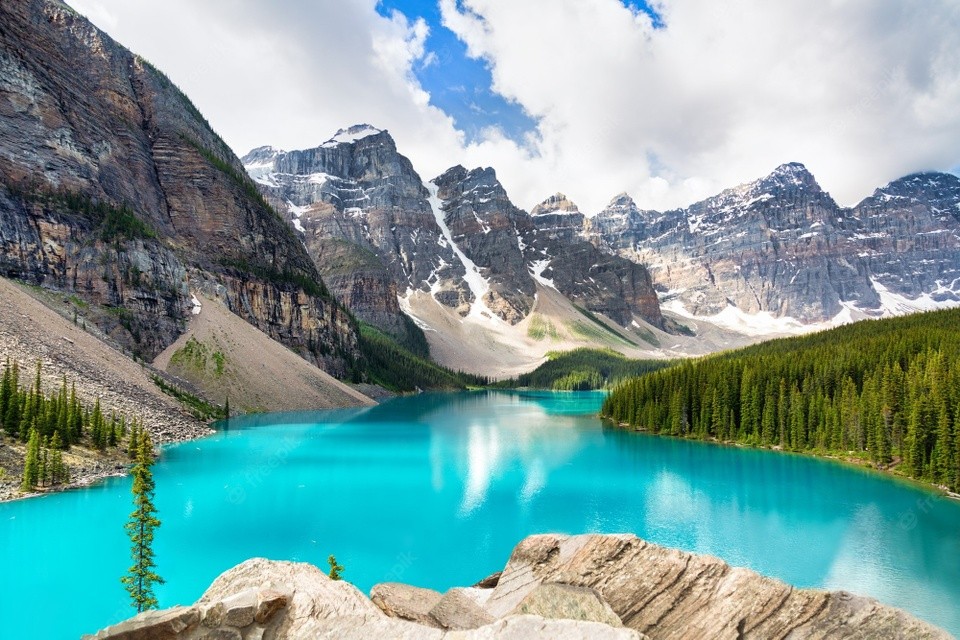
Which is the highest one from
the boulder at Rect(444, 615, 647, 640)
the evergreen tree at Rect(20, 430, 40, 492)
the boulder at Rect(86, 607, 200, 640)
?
the boulder at Rect(444, 615, 647, 640)

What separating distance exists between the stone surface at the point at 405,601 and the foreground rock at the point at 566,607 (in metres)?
0.02

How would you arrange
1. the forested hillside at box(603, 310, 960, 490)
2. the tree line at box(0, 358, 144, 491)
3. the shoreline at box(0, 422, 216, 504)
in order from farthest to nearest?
1. the forested hillside at box(603, 310, 960, 490)
2. the tree line at box(0, 358, 144, 491)
3. the shoreline at box(0, 422, 216, 504)

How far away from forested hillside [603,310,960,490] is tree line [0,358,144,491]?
51.6 metres

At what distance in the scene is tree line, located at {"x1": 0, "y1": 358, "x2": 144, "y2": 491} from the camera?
91.9 feet

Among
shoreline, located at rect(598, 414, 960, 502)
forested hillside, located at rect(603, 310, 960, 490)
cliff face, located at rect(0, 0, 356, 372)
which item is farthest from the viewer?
cliff face, located at rect(0, 0, 356, 372)

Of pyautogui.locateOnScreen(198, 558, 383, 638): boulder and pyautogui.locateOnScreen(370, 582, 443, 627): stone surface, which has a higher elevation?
pyautogui.locateOnScreen(198, 558, 383, 638): boulder

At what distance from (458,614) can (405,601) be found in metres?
1.09

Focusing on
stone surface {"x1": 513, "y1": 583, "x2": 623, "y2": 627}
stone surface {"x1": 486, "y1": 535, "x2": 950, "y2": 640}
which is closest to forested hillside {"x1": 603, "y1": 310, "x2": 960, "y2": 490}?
stone surface {"x1": 486, "y1": 535, "x2": 950, "y2": 640}

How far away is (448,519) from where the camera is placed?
27.5 meters

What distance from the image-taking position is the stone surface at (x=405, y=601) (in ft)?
26.1

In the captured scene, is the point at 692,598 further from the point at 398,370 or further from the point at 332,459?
the point at 398,370

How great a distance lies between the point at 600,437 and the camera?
206 ft

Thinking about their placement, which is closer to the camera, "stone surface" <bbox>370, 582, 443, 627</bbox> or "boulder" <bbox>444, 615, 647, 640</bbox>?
"boulder" <bbox>444, 615, 647, 640</bbox>

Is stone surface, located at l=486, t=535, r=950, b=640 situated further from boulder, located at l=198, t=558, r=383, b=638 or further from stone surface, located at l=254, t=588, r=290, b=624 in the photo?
stone surface, located at l=254, t=588, r=290, b=624
